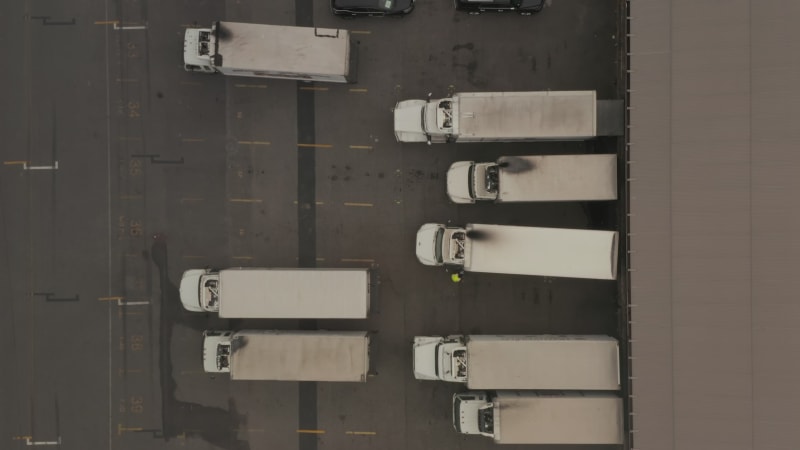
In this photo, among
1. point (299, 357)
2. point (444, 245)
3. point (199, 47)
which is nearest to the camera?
point (299, 357)

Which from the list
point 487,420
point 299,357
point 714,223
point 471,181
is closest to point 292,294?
point 299,357

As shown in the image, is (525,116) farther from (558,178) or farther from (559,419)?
(559,419)

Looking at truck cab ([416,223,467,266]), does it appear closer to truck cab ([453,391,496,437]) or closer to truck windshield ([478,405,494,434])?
truck cab ([453,391,496,437])

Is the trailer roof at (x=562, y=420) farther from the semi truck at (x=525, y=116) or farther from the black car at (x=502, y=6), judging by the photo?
the black car at (x=502, y=6)

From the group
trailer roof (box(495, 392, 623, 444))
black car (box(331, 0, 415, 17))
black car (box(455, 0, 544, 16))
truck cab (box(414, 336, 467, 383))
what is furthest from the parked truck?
black car (box(331, 0, 415, 17))


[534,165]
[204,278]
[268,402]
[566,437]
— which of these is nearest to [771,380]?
[566,437]

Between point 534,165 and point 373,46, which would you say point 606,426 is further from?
point 373,46
